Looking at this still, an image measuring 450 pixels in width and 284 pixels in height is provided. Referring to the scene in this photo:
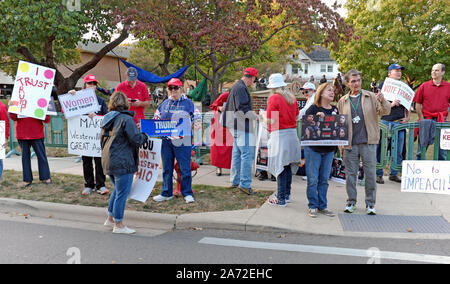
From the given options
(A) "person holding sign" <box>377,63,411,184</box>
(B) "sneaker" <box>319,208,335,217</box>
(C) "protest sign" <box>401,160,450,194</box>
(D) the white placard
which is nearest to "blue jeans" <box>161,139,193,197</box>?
(B) "sneaker" <box>319,208,335,217</box>

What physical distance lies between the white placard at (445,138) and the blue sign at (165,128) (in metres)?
4.34

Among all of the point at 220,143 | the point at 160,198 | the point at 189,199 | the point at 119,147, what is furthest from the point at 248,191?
the point at 119,147

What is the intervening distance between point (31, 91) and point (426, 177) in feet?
22.1

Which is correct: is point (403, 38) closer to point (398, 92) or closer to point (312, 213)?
point (398, 92)

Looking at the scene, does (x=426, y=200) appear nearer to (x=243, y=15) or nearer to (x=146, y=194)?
(x=146, y=194)

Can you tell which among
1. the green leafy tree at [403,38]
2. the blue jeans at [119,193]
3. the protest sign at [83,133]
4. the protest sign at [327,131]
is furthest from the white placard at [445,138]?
the green leafy tree at [403,38]

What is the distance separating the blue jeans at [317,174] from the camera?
5.60 meters

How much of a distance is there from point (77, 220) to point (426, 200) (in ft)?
17.4

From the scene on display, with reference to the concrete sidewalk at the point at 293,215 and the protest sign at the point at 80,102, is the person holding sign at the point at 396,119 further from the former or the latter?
the protest sign at the point at 80,102

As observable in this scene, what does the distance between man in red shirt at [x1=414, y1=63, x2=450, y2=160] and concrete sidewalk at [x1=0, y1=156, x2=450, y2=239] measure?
4.68 feet

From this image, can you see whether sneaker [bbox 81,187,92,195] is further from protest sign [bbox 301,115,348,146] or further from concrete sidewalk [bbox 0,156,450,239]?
protest sign [bbox 301,115,348,146]

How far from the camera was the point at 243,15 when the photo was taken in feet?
46.8
